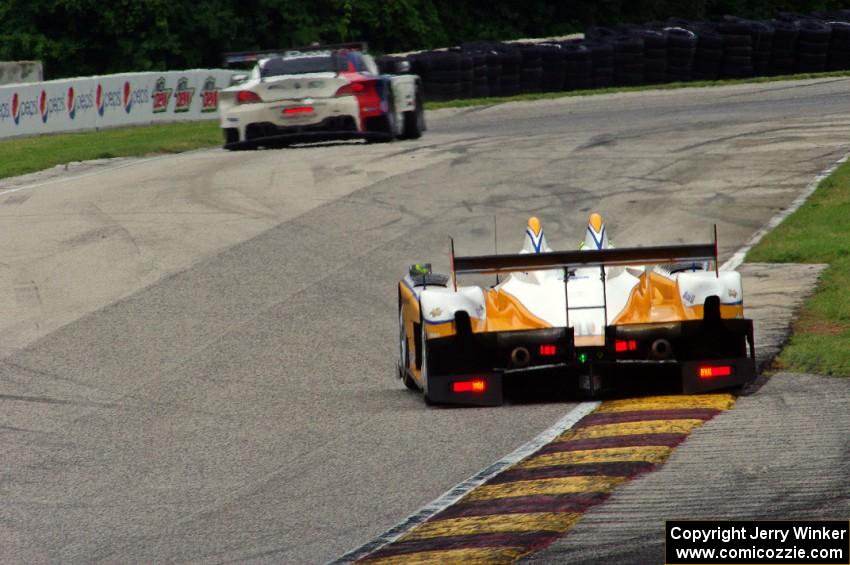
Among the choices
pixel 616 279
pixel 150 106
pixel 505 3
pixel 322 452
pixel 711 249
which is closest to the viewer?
pixel 322 452

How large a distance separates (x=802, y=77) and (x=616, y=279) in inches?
908

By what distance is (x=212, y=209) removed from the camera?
1814 cm

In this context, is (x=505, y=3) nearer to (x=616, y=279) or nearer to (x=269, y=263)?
(x=269, y=263)

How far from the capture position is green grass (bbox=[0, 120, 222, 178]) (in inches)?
948

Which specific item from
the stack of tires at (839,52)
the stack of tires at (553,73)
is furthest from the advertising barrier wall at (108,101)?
the stack of tires at (839,52)

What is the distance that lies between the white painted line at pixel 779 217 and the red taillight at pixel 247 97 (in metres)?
7.50

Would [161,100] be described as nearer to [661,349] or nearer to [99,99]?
[99,99]

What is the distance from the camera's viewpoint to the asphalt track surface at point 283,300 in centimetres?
737

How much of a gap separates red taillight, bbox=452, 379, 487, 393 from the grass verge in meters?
15.0

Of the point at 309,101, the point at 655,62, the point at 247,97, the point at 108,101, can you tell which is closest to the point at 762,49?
the point at 655,62

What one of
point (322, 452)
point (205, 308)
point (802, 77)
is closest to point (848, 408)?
point (322, 452)

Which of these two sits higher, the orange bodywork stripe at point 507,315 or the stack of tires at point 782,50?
the orange bodywork stripe at point 507,315

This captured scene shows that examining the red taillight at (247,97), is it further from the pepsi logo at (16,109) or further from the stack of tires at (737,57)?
the stack of tires at (737,57)

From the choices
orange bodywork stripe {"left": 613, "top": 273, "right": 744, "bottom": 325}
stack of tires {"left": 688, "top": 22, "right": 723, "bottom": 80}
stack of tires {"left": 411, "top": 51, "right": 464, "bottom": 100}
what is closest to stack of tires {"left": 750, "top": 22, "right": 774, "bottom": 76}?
stack of tires {"left": 688, "top": 22, "right": 723, "bottom": 80}
